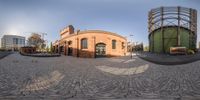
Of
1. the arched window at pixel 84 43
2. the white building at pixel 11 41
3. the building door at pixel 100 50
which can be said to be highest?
the white building at pixel 11 41

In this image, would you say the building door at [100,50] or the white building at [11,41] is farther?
the white building at [11,41]

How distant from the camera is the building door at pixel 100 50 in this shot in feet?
103

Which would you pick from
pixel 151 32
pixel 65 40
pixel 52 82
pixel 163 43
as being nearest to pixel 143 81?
pixel 52 82

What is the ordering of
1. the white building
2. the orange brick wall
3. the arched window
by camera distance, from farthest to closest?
the white building, the arched window, the orange brick wall

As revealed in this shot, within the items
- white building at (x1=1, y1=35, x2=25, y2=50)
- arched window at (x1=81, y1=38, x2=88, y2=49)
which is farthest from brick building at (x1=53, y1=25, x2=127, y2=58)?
white building at (x1=1, y1=35, x2=25, y2=50)

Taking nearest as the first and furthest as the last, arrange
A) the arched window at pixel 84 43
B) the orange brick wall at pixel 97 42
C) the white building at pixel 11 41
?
the orange brick wall at pixel 97 42 < the arched window at pixel 84 43 < the white building at pixel 11 41

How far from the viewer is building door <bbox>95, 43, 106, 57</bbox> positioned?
31.4m

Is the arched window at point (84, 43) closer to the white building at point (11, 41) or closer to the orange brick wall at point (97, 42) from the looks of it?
the orange brick wall at point (97, 42)

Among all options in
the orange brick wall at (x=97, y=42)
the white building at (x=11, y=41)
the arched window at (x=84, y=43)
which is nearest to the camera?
the orange brick wall at (x=97, y=42)

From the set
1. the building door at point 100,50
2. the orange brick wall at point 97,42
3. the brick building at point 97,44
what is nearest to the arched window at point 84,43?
the brick building at point 97,44

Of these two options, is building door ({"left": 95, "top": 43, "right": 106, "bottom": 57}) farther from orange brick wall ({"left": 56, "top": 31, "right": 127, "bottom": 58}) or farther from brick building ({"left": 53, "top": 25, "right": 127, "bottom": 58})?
orange brick wall ({"left": 56, "top": 31, "right": 127, "bottom": 58})

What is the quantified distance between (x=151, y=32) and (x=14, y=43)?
8905 centimetres

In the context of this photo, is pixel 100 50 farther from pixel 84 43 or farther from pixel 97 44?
pixel 84 43

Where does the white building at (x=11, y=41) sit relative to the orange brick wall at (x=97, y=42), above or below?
above
